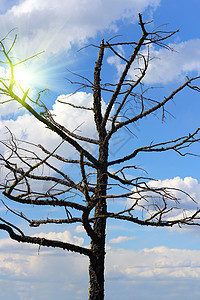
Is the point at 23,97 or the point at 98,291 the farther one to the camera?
the point at 98,291

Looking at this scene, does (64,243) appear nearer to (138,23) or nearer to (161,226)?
(161,226)

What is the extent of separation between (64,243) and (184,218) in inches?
94.1

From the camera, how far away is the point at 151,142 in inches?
277

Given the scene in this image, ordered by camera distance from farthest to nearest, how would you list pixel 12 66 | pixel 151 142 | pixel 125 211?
pixel 151 142 → pixel 125 211 → pixel 12 66

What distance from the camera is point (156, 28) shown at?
5.91 m

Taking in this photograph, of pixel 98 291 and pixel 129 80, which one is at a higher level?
Answer: pixel 129 80

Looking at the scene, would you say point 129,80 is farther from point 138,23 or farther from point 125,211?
point 125,211

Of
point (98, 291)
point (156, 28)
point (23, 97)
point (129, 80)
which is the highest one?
point (156, 28)

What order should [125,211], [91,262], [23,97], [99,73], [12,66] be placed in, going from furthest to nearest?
[99,73]
[91,262]
[125,211]
[23,97]
[12,66]

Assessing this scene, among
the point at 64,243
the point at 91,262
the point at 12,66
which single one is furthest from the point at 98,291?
the point at 12,66

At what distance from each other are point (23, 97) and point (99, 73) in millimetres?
2924

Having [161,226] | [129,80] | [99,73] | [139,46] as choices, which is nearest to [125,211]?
[161,226]

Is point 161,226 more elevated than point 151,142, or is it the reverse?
point 151,142

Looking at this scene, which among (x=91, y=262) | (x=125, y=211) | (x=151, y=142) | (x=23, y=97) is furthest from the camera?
(x=151, y=142)
